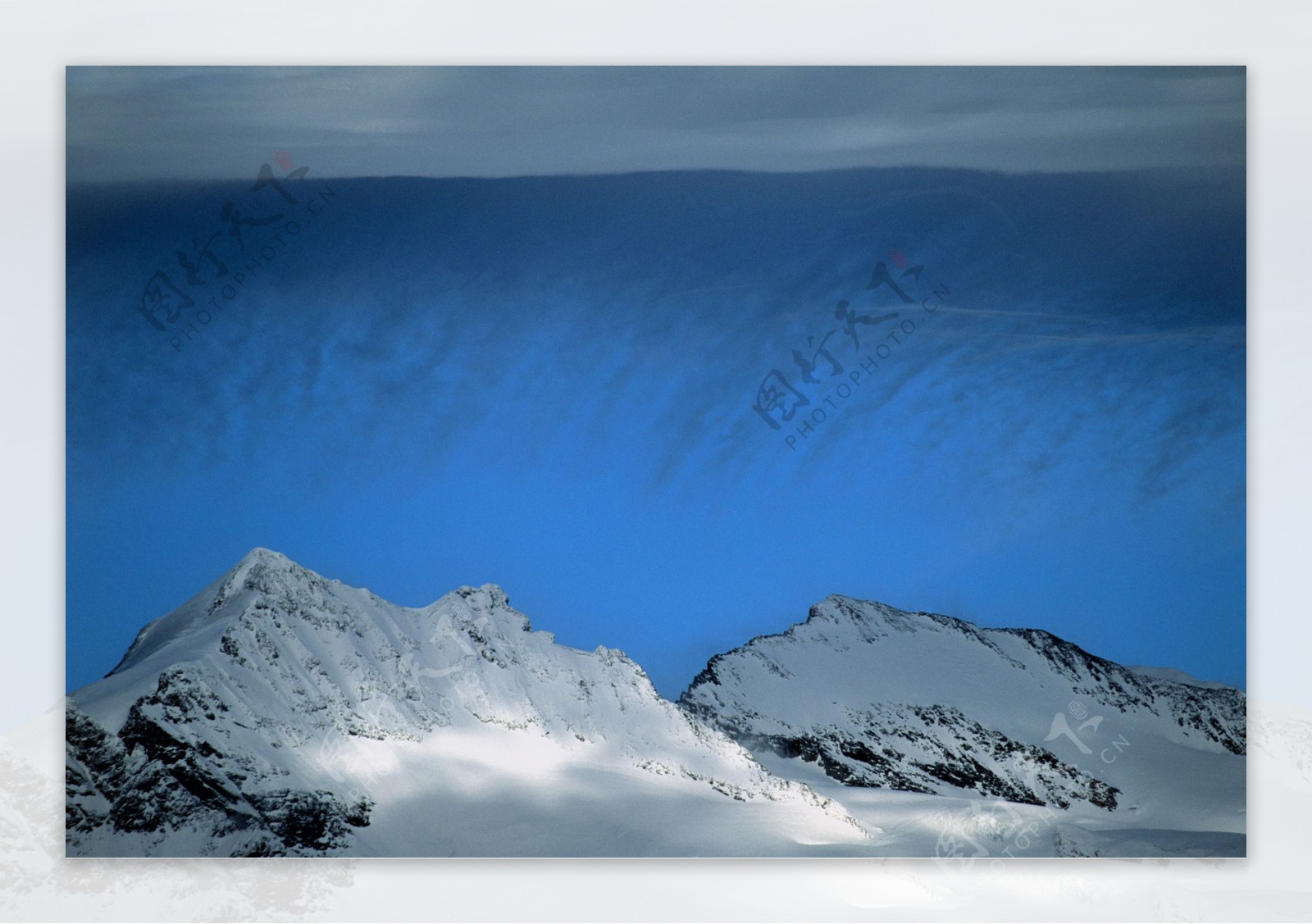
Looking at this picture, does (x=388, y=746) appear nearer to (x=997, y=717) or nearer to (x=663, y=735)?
(x=663, y=735)

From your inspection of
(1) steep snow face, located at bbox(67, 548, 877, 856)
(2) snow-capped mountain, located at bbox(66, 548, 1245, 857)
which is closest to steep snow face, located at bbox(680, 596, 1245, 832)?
(2) snow-capped mountain, located at bbox(66, 548, 1245, 857)

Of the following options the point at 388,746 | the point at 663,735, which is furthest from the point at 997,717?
the point at 388,746

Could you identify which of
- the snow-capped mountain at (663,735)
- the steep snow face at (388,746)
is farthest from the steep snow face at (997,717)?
the steep snow face at (388,746)

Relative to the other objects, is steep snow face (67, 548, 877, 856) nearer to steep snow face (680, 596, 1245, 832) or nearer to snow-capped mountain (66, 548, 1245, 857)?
snow-capped mountain (66, 548, 1245, 857)

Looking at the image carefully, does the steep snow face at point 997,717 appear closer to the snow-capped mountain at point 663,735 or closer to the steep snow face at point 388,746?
the snow-capped mountain at point 663,735
